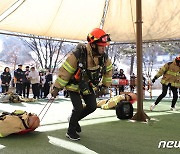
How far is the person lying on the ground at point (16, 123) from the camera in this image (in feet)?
14.2

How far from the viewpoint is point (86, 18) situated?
9562 mm

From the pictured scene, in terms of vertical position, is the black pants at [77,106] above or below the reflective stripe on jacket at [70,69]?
below

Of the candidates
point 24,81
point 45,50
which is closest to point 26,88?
point 24,81

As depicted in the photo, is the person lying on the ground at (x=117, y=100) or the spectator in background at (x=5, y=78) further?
the spectator in background at (x=5, y=78)

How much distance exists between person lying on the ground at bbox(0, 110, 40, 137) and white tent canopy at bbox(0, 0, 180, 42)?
411 cm

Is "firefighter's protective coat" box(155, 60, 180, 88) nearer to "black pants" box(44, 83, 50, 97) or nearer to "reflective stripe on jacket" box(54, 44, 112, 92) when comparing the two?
"reflective stripe on jacket" box(54, 44, 112, 92)

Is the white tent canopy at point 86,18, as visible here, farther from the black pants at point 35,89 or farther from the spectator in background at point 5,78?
the spectator in background at point 5,78

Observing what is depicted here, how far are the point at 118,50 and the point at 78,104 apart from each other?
62.7 feet

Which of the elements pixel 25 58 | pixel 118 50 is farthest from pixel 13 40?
pixel 118 50

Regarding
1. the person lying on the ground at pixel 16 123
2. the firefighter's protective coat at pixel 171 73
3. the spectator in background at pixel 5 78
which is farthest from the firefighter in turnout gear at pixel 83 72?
the spectator in background at pixel 5 78

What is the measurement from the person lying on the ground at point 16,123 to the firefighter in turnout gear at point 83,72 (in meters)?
0.71

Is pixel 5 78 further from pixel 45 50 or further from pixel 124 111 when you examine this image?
pixel 45 50

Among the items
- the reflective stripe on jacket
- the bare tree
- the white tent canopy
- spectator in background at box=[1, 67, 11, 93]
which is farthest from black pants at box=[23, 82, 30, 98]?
the reflective stripe on jacket

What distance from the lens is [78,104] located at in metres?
4.20
